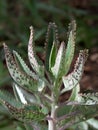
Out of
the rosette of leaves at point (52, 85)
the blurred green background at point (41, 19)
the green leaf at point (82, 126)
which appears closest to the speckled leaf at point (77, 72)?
the rosette of leaves at point (52, 85)

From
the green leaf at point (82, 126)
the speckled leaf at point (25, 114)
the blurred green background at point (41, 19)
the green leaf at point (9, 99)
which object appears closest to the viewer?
the speckled leaf at point (25, 114)

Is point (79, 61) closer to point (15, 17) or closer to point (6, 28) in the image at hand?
point (6, 28)

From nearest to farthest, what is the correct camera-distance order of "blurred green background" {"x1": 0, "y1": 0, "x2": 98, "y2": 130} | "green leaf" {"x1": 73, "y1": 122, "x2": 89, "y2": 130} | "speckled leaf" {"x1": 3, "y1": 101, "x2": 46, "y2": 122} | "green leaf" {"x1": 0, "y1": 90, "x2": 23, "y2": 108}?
"speckled leaf" {"x1": 3, "y1": 101, "x2": 46, "y2": 122} < "green leaf" {"x1": 0, "y1": 90, "x2": 23, "y2": 108} < "green leaf" {"x1": 73, "y1": 122, "x2": 89, "y2": 130} < "blurred green background" {"x1": 0, "y1": 0, "x2": 98, "y2": 130}

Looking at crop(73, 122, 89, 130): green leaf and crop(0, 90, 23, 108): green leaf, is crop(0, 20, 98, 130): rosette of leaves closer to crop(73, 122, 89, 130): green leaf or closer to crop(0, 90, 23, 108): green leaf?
crop(0, 90, 23, 108): green leaf

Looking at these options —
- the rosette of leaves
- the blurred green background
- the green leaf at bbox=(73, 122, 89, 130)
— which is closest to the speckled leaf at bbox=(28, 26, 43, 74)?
the rosette of leaves

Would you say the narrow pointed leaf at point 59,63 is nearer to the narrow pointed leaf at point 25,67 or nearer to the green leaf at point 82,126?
the narrow pointed leaf at point 25,67

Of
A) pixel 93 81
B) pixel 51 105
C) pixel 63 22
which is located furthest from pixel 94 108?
pixel 63 22

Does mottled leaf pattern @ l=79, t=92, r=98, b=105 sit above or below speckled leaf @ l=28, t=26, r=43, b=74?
below

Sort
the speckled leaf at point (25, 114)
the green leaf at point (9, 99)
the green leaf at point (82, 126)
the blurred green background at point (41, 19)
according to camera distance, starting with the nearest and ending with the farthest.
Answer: the speckled leaf at point (25, 114), the green leaf at point (9, 99), the green leaf at point (82, 126), the blurred green background at point (41, 19)
